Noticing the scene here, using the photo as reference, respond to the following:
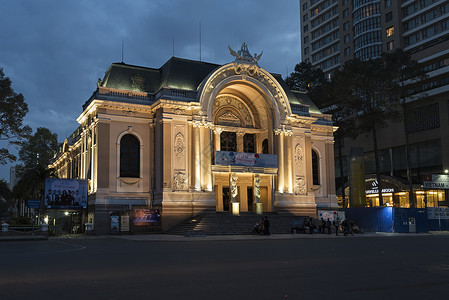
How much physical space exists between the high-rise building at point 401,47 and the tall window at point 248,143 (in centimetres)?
1884

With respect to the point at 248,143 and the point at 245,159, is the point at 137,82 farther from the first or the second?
the point at 248,143

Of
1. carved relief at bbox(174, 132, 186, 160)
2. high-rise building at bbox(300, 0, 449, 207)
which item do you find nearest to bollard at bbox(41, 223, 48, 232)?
carved relief at bbox(174, 132, 186, 160)

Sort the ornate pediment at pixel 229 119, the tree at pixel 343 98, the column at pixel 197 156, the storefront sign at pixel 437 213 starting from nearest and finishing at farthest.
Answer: the column at pixel 197 156, the storefront sign at pixel 437 213, the ornate pediment at pixel 229 119, the tree at pixel 343 98

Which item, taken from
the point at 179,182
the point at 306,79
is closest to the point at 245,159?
the point at 179,182

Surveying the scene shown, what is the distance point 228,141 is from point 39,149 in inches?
1651

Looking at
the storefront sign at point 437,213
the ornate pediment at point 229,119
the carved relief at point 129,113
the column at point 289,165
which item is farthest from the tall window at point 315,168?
the carved relief at point 129,113

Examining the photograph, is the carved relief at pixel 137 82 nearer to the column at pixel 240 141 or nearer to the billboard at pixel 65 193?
the billboard at pixel 65 193

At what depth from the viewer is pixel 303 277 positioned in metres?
11.3

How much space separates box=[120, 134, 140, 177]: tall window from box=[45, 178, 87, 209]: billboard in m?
3.80

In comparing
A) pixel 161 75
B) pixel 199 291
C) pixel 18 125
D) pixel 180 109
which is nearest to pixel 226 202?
pixel 180 109

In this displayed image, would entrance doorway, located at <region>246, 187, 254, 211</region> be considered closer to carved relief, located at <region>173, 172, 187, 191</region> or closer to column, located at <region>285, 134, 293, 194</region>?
column, located at <region>285, 134, 293, 194</region>

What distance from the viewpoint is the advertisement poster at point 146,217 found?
129 ft

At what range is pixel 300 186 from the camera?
4831 centimetres

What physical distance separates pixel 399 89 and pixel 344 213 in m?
16.3
